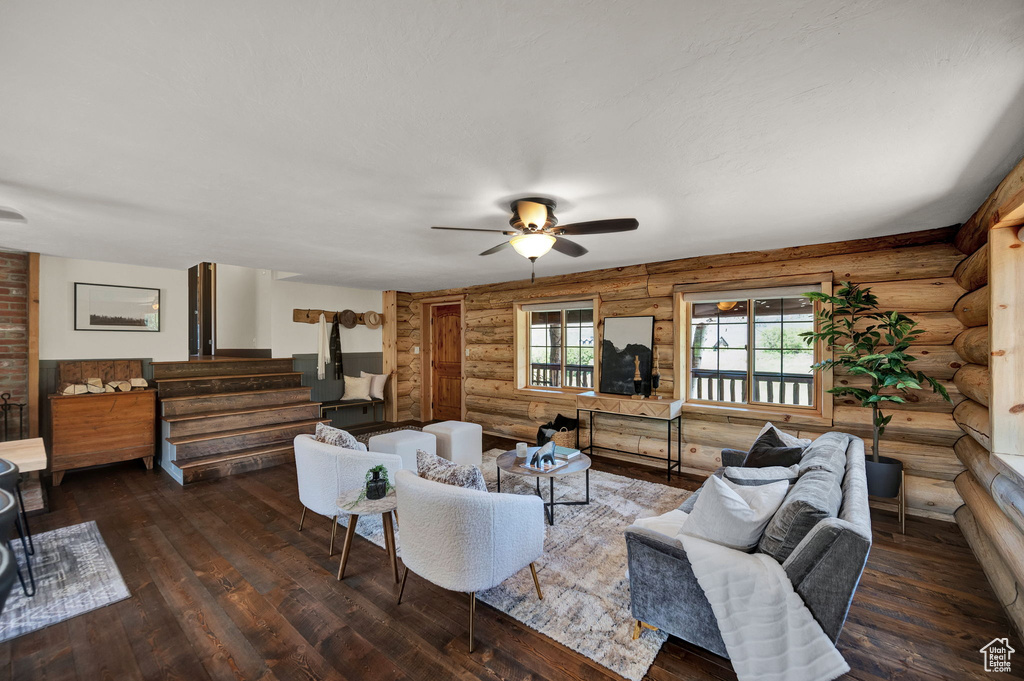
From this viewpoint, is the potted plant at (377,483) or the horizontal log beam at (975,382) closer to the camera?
the potted plant at (377,483)

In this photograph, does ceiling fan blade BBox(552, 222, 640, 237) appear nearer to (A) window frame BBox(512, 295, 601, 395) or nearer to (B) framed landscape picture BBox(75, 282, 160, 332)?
(A) window frame BBox(512, 295, 601, 395)

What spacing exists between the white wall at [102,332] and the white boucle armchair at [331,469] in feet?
11.3

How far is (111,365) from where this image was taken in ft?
16.0

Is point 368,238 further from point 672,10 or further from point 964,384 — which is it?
point 964,384

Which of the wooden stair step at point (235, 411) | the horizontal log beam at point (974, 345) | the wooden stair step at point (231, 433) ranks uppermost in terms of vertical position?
the horizontal log beam at point (974, 345)

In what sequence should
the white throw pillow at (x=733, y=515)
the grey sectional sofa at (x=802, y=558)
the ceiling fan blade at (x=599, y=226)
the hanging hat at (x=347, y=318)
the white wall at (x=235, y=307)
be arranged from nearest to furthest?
1. the grey sectional sofa at (x=802, y=558)
2. the white throw pillow at (x=733, y=515)
3. the ceiling fan blade at (x=599, y=226)
4. the hanging hat at (x=347, y=318)
5. the white wall at (x=235, y=307)

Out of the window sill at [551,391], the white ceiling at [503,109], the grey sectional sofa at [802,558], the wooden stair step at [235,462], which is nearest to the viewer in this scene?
the white ceiling at [503,109]

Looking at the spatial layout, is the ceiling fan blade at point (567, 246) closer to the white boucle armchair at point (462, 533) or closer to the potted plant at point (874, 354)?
the white boucle armchair at point (462, 533)

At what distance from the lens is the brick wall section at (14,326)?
4266 millimetres

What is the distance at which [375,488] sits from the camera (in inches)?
103

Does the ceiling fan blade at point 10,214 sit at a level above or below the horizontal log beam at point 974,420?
above

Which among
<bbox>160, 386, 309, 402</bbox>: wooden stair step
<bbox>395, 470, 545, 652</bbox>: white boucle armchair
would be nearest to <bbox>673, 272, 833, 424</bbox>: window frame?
<bbox>395, 470, 545, 652</bbox>: white boucle armchair

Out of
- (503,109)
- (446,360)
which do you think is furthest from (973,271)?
(446,360)

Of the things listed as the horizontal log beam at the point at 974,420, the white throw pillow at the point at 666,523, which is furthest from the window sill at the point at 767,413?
the white throw pillow at the point at 666,523
